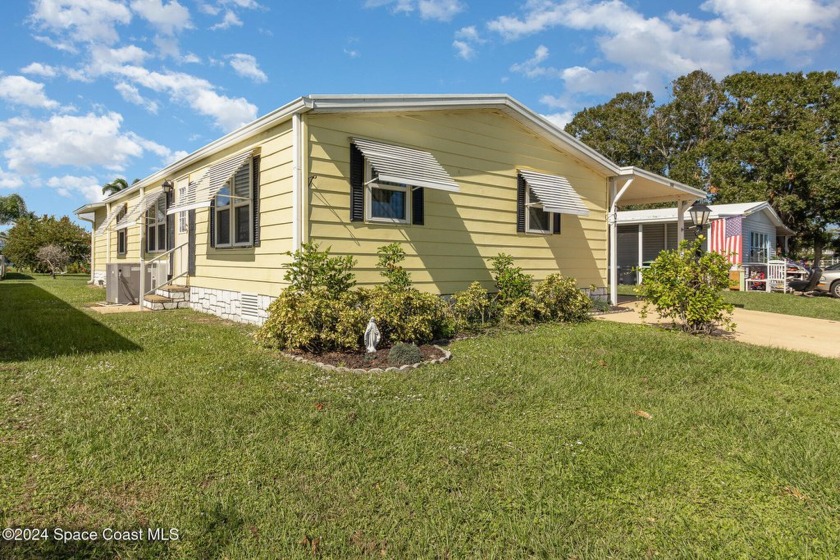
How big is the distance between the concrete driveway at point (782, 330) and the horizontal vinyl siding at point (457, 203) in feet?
6.59

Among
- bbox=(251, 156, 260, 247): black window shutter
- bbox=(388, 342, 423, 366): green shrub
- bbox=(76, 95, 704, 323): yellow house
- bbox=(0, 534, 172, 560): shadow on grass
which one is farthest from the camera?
bbox=(251, 156, 260, 247): black window shutter

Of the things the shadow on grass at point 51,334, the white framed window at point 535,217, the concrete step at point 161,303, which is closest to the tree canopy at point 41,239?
the shadow on grass at point 51,334

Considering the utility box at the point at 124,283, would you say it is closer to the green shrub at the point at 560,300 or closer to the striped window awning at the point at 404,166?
the striped window awning at the point at 404,166

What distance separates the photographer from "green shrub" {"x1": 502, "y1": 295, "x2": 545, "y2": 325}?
7.55m

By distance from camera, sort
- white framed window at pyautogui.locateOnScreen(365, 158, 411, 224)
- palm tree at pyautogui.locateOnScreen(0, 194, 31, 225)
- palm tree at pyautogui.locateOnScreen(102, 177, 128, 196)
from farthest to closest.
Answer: palm tree at pyautogui.locateOnScreen(0, 194, 31, 225)
palm tree at pyautogui.locateOnScreen(102, 177, 128, 196)
white framed window at pyautogui.locateOnScreen(365, 158, 411, 224)

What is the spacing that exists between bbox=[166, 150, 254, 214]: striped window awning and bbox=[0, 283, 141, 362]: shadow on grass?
229 cm

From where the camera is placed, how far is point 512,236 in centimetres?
895

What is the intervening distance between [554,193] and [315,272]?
17.9 feet

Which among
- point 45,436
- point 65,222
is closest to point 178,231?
point 45,436

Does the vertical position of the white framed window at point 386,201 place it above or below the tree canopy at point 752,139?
below

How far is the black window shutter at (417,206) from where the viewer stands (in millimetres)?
7473

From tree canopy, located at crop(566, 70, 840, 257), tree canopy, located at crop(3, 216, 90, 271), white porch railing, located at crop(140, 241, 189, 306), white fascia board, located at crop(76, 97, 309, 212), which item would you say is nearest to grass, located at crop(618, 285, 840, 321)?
white fascia board, located at crop(76, 97, 309, 212)

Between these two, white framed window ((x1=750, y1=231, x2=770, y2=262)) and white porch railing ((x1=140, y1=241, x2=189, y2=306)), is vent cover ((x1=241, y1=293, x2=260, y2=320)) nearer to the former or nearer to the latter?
white porch railing ((x1=140, y1=241, x2=189, y2=306))

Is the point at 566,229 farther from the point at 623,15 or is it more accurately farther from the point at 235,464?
the point at 235,464
